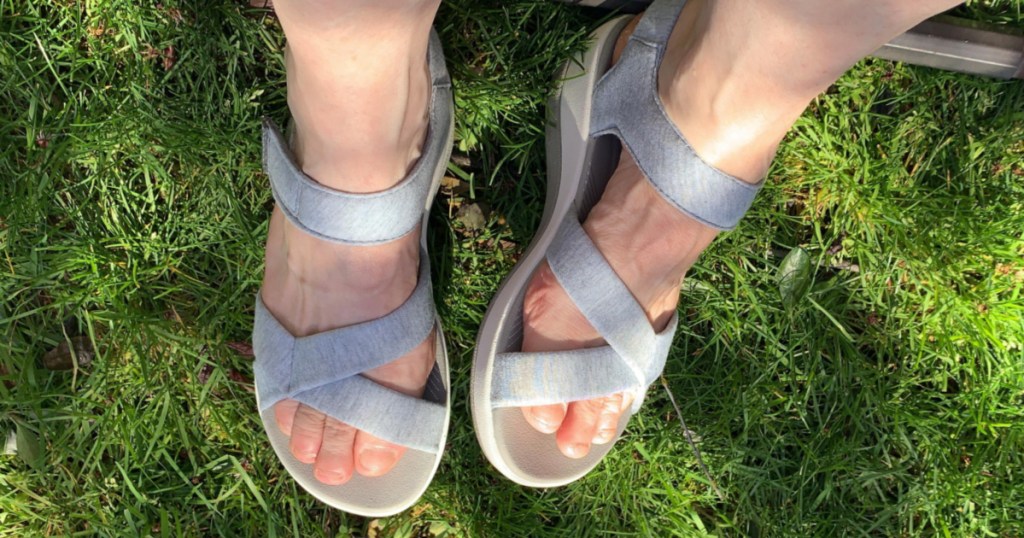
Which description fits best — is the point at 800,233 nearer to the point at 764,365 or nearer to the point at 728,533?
the point at 764,365

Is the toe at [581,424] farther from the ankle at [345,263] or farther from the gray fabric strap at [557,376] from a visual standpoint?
the ankle at [345,263]

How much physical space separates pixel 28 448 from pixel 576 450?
43.8 inches

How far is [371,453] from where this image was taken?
1.46 metres

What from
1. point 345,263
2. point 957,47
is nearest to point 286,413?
point 345,263

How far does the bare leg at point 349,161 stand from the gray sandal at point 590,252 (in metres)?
0.17

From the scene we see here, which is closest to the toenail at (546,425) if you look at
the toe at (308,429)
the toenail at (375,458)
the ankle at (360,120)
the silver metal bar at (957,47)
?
the toenail at (375,458)

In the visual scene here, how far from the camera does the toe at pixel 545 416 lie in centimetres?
149

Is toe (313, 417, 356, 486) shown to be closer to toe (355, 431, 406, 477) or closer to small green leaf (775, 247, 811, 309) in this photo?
toe (355, 431, 406, 477)

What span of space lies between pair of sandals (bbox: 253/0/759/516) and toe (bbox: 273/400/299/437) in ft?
0.07

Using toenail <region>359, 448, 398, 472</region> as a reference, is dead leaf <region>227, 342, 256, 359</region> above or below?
below

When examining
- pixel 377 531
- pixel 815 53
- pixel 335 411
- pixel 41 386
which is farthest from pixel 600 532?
pixel 41 386

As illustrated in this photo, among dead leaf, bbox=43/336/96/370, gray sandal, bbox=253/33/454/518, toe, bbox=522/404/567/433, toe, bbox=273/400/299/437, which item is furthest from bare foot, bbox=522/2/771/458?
dead leaf, bbox=43/336/96/370

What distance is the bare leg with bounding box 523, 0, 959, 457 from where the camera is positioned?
105 centimetres

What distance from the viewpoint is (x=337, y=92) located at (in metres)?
1.10
